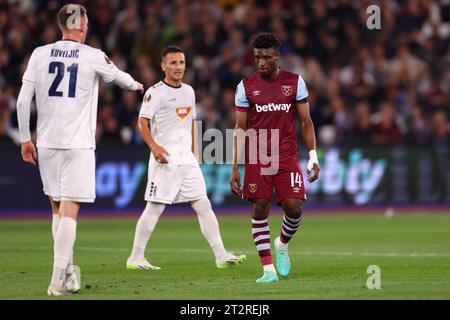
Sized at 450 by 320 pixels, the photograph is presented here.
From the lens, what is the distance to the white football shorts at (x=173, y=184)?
12953 mm

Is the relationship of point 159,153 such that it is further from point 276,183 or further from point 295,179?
point 295,179

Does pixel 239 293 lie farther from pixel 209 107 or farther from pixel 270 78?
pixel 209 107

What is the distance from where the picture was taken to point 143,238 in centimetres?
1280

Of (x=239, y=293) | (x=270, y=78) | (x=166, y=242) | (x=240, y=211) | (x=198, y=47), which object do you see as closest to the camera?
(x=239, y=293)

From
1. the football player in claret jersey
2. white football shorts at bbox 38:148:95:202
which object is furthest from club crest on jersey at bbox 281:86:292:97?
white football shorts at bbox 38:148:95:202

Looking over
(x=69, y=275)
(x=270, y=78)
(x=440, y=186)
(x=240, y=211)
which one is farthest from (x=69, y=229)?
(x=440, y=186)

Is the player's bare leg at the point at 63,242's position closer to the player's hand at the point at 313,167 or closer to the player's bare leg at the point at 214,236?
the player's hand at the point at 313,167

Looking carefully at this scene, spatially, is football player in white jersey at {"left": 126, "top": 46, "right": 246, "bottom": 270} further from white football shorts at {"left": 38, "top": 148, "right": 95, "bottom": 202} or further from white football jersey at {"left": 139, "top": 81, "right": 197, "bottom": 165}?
white football shorts at {"left": 38, "top": 148, "right": 95, "bottom": 202}

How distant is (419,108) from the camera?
25359mm

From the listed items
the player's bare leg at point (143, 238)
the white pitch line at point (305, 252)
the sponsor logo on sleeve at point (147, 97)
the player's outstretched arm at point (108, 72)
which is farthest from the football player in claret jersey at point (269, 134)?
the white pitch line at point (305, 252)

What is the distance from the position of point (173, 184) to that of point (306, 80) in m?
12.3

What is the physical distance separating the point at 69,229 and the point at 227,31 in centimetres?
1616

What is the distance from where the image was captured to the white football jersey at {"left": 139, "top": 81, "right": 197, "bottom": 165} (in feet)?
42.8

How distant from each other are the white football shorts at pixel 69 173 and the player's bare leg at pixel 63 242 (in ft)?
0.31
